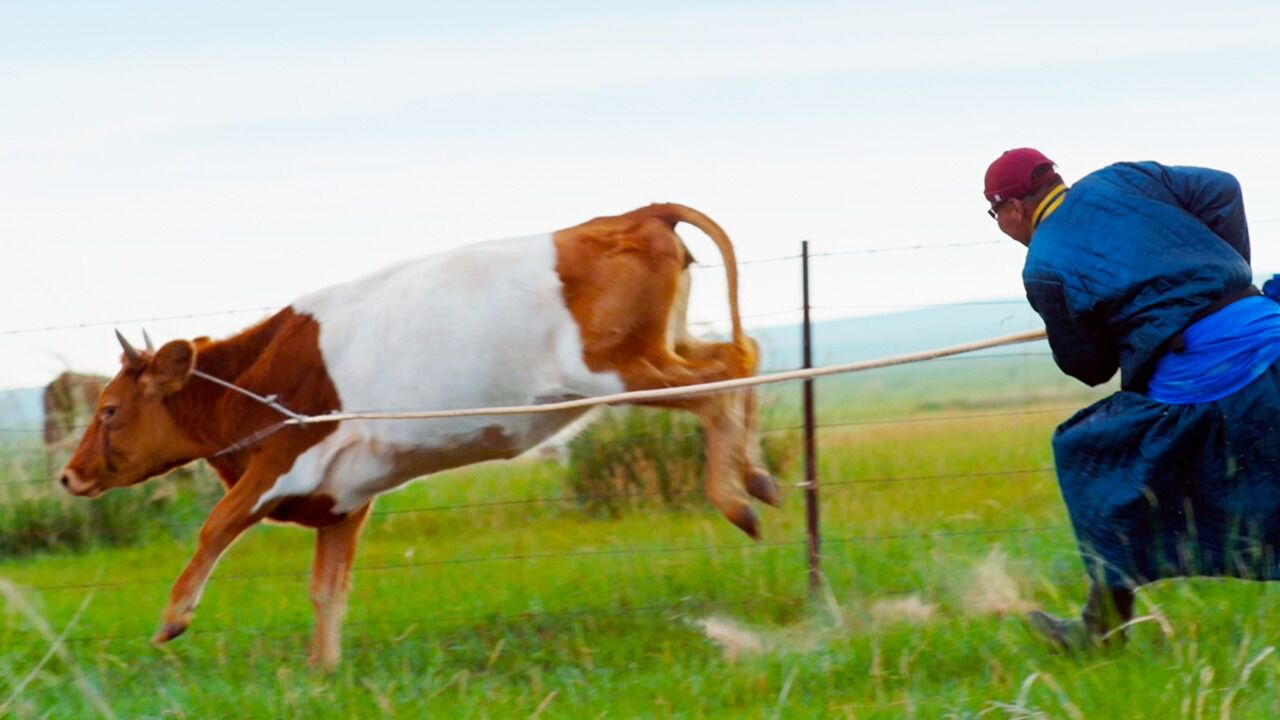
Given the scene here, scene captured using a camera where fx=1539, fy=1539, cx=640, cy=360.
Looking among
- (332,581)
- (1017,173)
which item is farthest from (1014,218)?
(332,581)

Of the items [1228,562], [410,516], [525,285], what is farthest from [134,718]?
[410,516]

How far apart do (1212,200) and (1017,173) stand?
57cm

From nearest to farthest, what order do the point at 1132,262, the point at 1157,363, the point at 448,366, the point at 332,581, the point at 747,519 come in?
1. the point at 1132,262
2. the point at 1157,363
3. the point at 747,519
4. the point at 448,366
5. the point at 332,581

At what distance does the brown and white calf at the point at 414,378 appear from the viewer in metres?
6.05

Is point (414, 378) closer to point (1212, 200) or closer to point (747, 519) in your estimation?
point (747, 519)

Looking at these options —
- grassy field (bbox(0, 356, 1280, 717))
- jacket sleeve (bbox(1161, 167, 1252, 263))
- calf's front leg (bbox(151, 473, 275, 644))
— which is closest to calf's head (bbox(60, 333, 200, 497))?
calf's front leg (bbox(151, 473, 275, 644))

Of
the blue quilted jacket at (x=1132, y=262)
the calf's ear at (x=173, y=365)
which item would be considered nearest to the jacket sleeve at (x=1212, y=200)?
the blue quilted jacket at (x=1132, y=262)

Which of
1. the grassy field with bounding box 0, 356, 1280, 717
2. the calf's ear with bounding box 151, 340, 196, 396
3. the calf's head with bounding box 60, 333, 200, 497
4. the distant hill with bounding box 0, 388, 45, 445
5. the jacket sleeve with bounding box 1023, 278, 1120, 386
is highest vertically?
the jacket sleeve with bounding box 1023, 278, 1120, 386

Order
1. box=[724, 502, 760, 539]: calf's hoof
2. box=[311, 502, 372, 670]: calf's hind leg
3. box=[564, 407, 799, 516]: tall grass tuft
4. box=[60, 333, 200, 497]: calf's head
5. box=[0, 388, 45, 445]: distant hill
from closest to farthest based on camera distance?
box=[724, 502, 760, 539]: calf's hoof < box=[311, 502, 372, 670]: calf's hind leg < box=[60, 333, 200, 497]: calf's head < box=[564, 407, 799, 516]: tall grass tuft < box=[0, 388, 45, 445]: distant hill

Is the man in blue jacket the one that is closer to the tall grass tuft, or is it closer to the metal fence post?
the metal fence post

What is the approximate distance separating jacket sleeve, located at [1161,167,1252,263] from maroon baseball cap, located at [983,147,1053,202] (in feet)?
1.20

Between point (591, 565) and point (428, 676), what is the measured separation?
224 centimetres

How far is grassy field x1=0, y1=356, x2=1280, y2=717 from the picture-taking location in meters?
4.55

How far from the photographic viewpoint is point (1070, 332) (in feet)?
14.7
